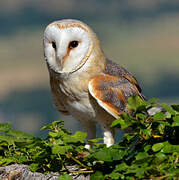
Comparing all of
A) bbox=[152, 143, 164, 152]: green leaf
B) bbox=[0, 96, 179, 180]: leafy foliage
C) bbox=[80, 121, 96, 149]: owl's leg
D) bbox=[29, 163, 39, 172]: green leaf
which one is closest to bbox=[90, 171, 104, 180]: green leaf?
bbox=[0, 96, 179, 180]: leafy foliage

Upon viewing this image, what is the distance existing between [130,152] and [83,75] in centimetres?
156

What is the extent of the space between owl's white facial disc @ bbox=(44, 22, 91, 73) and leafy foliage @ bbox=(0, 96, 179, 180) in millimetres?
911

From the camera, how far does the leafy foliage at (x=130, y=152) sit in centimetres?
310

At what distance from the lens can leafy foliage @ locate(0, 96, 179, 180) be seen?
3.10 meters

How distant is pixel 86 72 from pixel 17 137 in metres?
1.03

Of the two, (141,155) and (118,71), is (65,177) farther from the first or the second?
(118,71)

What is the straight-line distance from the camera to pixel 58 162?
3660 millimetres

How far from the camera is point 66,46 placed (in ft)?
15.0

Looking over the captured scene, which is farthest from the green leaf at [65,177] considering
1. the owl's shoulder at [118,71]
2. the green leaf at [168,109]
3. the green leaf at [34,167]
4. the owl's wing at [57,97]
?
the owl's shoulder at [118,71]

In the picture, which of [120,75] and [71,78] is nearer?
[71,78]

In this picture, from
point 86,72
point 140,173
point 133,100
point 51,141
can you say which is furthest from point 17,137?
point 140,173

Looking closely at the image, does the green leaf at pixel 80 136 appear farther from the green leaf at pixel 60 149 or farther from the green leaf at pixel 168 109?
the green leaf at pixel 168 109

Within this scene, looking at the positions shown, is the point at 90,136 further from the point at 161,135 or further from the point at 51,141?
the point at 161,135

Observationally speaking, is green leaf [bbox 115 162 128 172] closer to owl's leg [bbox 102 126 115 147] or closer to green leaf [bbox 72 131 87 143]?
green leaf [bbox 72 131 87 143]
